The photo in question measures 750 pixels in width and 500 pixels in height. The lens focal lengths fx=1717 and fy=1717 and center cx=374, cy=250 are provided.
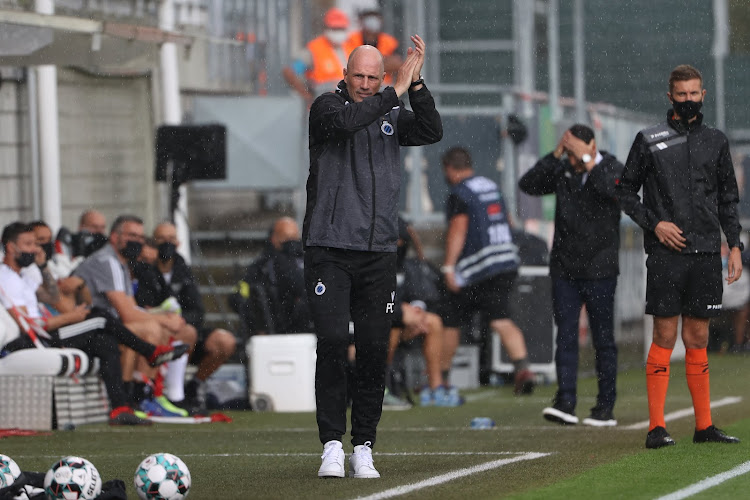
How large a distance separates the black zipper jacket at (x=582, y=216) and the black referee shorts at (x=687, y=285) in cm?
189

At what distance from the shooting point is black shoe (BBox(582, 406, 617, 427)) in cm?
1111

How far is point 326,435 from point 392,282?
785 millimetres

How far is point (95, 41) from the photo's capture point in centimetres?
1360

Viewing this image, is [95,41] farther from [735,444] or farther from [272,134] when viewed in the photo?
[735,444]

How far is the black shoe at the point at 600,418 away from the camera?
1111 cm

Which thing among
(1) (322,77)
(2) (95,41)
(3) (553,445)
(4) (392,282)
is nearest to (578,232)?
(3) (553,445)

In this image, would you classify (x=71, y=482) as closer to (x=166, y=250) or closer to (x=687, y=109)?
(x=687, y=109)

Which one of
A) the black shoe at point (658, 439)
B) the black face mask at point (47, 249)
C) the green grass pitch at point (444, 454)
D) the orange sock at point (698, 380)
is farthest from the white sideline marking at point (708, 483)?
the black face mask at point (47, 249)

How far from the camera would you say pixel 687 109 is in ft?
30.2

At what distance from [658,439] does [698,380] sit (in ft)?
1.50

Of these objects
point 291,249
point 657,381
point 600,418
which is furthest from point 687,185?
point 291,249

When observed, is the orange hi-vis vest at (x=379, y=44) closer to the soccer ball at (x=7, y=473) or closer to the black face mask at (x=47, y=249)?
the black face mask at (x=47, y=249)

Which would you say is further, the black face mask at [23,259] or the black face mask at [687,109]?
the black face mask at [23,259]

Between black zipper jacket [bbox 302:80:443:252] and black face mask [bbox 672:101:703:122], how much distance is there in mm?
1798
